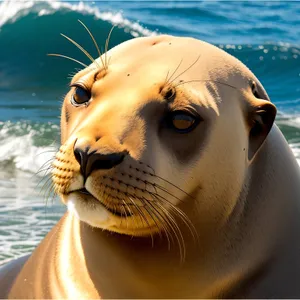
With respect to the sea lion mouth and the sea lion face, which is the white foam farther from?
the sea lion mouth

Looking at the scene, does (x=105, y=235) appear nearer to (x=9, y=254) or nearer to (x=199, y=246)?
(x=199, y=246)

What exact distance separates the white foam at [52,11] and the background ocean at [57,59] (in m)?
0.02

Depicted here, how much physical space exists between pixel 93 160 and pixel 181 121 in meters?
0.51

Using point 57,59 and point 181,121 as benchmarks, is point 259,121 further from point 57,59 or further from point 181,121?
point 57,59

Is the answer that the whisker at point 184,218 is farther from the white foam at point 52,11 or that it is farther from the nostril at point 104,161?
the white foam at point 52,11

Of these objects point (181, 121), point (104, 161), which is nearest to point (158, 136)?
point (181, 121)

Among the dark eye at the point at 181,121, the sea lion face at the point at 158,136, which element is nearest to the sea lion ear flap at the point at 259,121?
the sea lion face at the point at 158,136

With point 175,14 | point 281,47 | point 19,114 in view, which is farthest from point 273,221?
point 175,14

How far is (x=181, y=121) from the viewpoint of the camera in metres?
3.90

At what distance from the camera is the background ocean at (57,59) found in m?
9.33

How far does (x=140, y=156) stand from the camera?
3.73 m

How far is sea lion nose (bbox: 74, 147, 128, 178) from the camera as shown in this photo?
359 centimetres

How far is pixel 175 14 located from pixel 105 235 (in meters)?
21.8

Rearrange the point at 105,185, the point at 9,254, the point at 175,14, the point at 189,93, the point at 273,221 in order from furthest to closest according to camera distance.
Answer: the point at 175,14
the point at 9,254
the point at 273,221
the point at 189,93
the point at 105,185
